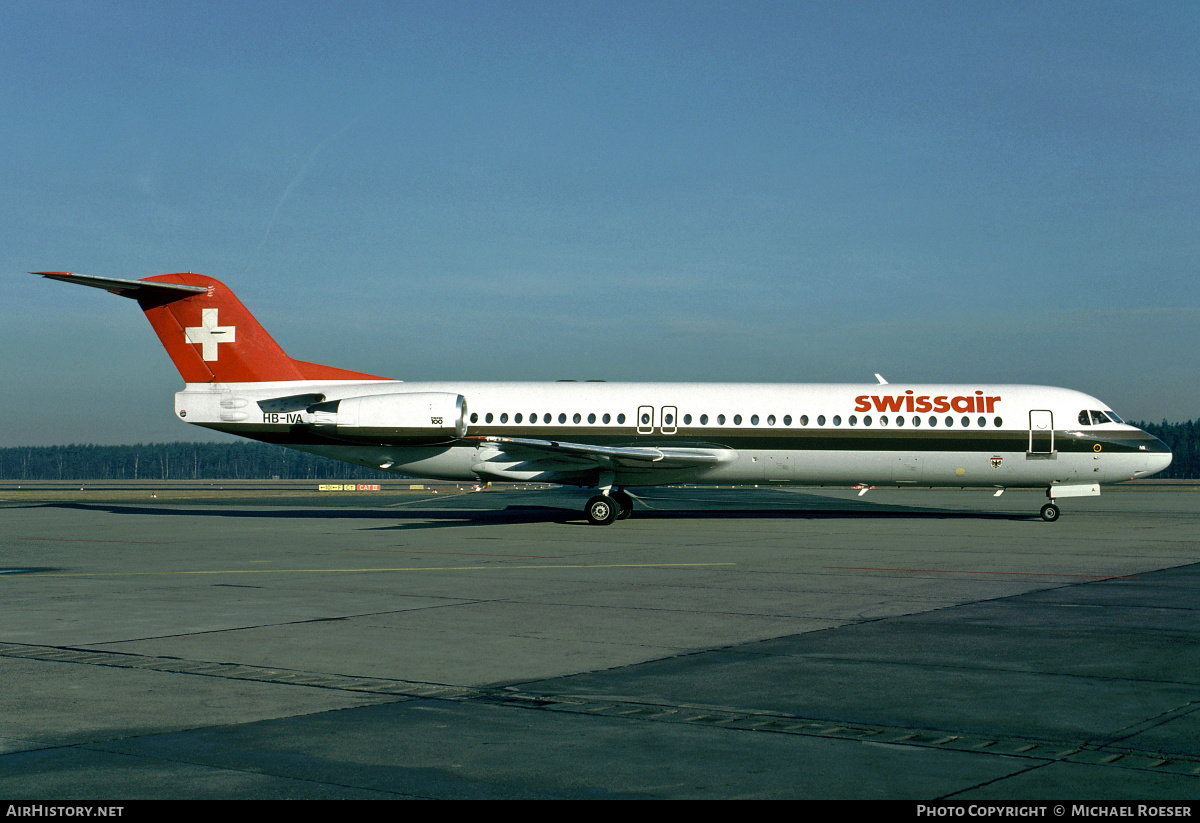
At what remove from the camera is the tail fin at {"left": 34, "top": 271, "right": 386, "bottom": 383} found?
28.1m

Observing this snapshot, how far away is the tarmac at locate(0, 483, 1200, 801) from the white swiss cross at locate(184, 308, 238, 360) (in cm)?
949

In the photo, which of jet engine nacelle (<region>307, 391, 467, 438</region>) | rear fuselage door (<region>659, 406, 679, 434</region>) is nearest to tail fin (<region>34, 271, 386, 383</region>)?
jet engine nacelle (<region>307, 391, 467, 438</region>)

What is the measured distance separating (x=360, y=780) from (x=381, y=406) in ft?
71.2

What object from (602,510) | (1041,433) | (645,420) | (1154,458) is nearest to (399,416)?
(602,510)

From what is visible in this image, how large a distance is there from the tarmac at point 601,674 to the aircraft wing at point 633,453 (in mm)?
5345

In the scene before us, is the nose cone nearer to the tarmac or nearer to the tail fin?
the tarmac

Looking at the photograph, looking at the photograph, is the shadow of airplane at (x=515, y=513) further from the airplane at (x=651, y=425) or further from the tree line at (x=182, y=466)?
the tree line at (x=182, y=466)

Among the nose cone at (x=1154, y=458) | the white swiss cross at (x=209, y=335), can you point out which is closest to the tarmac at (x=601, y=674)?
the nose cone at (x=1154, y=458)

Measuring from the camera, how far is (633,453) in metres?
25.7

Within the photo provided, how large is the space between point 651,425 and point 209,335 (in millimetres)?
11908

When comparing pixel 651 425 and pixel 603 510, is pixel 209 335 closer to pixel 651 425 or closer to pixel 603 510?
pixel 603 510

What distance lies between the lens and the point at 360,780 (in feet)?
18.6

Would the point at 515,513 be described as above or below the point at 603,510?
below

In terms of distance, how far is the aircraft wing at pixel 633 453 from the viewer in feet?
82.2
